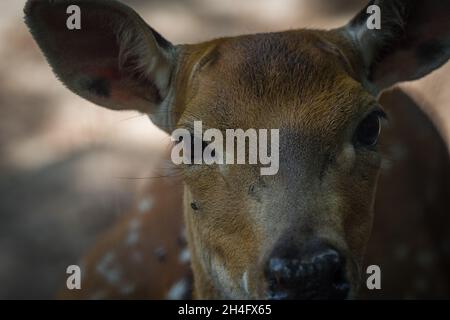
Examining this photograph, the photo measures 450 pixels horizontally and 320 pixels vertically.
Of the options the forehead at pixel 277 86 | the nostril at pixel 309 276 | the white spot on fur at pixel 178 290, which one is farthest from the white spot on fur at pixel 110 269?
the nostril at pixel 309 276

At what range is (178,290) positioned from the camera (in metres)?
4.48

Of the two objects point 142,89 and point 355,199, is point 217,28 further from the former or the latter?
point 355,199

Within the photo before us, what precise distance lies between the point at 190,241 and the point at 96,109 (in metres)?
3.39

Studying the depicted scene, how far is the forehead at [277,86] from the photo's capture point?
10.7ft

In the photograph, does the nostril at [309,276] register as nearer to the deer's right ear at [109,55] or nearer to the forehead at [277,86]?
the forehead at [277,86]

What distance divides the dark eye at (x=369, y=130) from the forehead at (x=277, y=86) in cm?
7

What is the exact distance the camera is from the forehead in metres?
3.27

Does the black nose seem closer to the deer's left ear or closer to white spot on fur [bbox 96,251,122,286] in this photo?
the deer's left ear

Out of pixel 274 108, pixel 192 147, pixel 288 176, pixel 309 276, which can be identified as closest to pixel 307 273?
pixel 309 276

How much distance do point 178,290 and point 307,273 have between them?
1760 millimetres

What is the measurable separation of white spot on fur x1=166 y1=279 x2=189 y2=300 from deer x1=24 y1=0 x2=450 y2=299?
0.08 m

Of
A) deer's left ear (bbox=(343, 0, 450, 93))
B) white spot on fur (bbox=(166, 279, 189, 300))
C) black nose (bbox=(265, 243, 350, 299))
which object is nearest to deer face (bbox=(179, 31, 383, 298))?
black nose (bbox=(265, 243, 350, 299))

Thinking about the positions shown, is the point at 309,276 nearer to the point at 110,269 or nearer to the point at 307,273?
the point at 307,273
